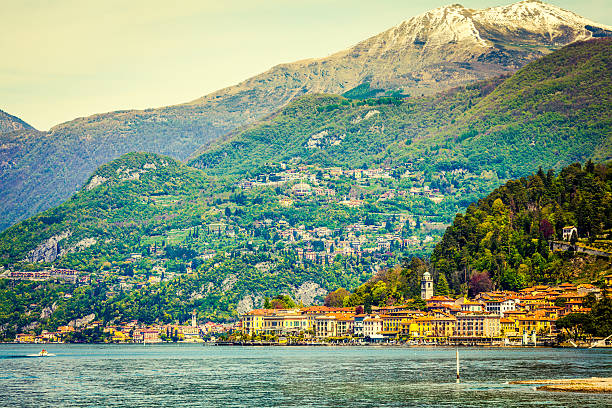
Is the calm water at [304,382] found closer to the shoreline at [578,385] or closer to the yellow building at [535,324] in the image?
the shoreline at [578,385]

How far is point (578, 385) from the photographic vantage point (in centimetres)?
9088

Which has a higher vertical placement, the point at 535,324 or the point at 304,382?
the point at 535,324

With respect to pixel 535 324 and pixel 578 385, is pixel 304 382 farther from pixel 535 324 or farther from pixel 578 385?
pixel 535 324

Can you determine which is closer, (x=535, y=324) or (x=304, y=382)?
(x=304, y=382)

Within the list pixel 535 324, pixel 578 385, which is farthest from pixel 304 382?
pixel 535 324

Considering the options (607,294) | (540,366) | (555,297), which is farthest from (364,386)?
(555,297)

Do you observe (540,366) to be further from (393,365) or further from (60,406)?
(60,406)

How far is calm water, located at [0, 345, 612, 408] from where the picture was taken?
8844cm

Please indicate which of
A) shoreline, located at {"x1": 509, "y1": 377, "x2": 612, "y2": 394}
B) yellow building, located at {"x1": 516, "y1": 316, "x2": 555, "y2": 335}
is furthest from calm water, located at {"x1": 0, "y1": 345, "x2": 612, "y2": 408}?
yellow building, located at {"x1": 516, "y1": 316, "x2": 555, "y2": 335}

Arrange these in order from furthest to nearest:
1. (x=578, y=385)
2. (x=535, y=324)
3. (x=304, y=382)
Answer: (x=535, y=324) < (x=304, y=382) < (x=578, y=385)

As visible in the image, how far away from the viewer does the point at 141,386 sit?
106125 mm

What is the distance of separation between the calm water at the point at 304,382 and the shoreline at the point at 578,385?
1475 mm

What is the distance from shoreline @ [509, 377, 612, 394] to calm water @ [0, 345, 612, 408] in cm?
147

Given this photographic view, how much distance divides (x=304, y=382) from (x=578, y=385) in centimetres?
2822
